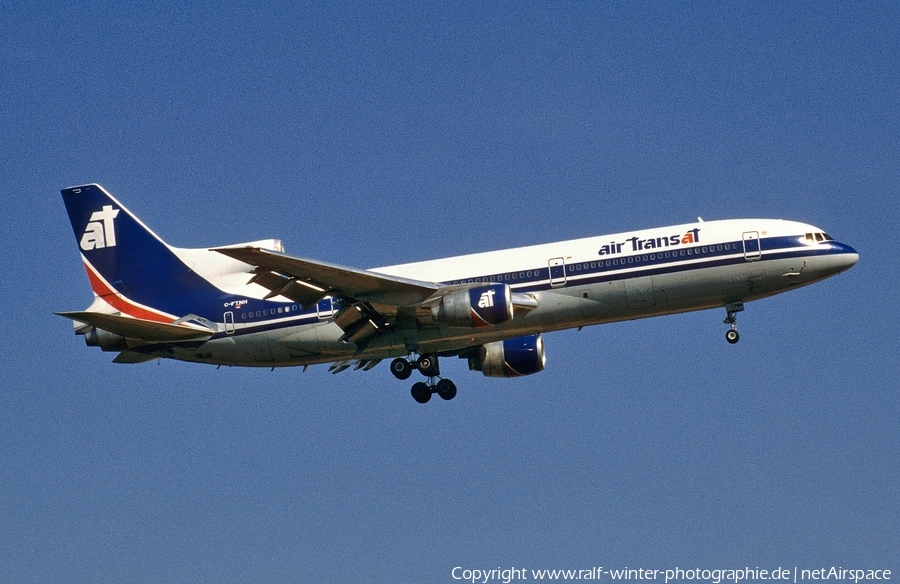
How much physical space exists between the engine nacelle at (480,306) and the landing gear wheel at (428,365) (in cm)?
417

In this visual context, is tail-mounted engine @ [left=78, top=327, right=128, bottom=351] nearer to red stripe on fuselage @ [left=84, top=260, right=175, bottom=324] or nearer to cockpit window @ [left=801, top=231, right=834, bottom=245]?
red stripe on fuselage @ [left=84, top=260, right=175, bottom=324]

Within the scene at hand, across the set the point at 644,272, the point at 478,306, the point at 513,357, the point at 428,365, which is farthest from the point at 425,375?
the point at 644,272

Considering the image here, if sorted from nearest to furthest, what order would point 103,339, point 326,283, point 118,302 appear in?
point 326,283 < point 103,339 < point 118,302

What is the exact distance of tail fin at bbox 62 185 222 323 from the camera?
165ft

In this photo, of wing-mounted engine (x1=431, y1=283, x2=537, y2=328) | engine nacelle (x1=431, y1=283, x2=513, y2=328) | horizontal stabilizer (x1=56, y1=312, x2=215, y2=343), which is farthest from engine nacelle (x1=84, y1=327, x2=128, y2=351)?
engine nacelle (x1=431, y1=283, x2=513, y2=328)

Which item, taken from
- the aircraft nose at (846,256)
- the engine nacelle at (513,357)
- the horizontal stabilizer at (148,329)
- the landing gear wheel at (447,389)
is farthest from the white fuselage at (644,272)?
the horizontal stabilizer at (148,329)

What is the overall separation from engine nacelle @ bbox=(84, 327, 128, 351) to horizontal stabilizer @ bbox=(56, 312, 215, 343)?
42 cm

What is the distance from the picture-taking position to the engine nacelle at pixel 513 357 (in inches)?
1978

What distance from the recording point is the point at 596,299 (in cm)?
4566

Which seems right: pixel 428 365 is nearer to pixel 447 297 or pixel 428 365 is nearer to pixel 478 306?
pixel 447 297

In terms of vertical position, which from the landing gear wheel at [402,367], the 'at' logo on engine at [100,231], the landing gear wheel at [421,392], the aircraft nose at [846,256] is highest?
the 'at' logo on engine at [100,231]

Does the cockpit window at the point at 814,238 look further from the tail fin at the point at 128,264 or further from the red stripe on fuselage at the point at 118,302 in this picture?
the red stripe on fuselage at the point at 118,302

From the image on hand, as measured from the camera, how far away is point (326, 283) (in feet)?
147

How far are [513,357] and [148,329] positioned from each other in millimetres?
14874
